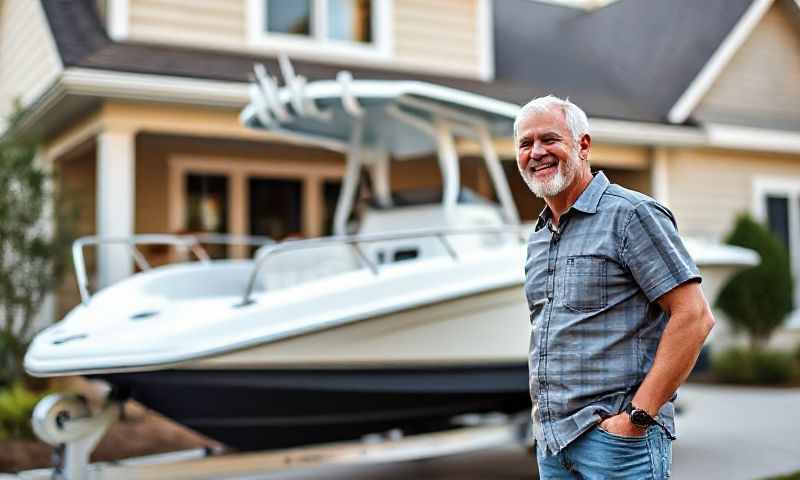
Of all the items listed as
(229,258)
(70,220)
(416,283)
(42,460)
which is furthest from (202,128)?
(416,283)

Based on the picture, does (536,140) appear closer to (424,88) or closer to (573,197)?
(573,197)

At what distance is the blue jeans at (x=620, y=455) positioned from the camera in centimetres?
185

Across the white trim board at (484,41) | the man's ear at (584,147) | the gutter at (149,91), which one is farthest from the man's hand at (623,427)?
the white trim board at (484,41)

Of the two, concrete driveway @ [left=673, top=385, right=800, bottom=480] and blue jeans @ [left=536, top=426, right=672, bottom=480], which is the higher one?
blue jeans @ [left=536, top=426, right=672, bottom=480]

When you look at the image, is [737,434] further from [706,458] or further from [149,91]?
[149,91]

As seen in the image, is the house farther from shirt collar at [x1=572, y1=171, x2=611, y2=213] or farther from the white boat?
shirt collar at [x1=572, y1=171, x2=611, y2=213]

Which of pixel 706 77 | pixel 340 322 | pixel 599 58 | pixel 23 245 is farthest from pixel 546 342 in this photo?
pixel 706 77

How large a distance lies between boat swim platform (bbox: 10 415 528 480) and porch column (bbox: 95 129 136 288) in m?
2.33

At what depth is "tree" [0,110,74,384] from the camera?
6.88 m

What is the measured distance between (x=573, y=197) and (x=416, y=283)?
2.23 metres

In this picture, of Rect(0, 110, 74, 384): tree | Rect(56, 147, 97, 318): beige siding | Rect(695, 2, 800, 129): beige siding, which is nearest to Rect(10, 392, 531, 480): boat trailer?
Rect(0, 110, 74, 384): tree

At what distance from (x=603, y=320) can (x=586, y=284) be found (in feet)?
0.29

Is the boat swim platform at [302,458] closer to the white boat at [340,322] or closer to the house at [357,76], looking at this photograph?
the white boat at [340,322]

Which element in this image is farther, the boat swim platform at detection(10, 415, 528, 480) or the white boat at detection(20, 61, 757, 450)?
the boat swim platform at detection(10, 415, 528, 480)
